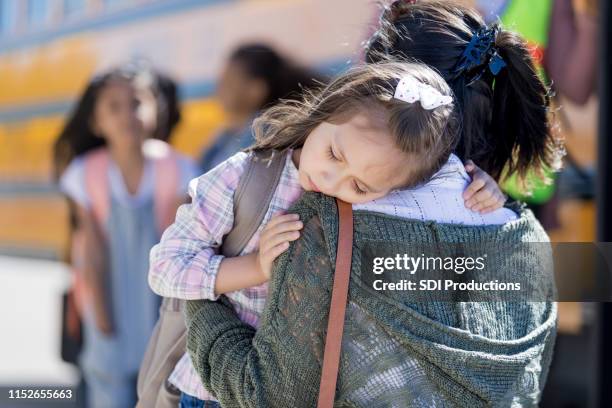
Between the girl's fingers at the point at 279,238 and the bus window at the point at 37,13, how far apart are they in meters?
2.56

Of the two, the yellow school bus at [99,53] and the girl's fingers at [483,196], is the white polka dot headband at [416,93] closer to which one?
the girl's fingers at [483,196]

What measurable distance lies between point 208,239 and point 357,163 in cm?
31

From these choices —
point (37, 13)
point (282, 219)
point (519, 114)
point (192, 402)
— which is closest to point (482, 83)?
point (519, 114)

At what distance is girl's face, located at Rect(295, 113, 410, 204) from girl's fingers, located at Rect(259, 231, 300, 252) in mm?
83

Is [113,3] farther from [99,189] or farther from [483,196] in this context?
[483,196]

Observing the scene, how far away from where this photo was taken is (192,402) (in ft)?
5.04

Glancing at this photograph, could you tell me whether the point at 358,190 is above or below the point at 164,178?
above

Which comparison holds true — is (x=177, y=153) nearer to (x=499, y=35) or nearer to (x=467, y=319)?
(x=499, y=35)

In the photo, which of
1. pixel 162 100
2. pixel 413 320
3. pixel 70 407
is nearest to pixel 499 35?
pixel 413 320

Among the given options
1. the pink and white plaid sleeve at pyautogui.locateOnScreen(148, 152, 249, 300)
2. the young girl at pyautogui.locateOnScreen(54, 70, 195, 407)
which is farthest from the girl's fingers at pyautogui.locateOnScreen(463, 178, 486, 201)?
the young girl at pyautogui.locateOnScreen(54, 70, 195, 407)

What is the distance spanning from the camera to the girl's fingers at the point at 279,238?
1.27m

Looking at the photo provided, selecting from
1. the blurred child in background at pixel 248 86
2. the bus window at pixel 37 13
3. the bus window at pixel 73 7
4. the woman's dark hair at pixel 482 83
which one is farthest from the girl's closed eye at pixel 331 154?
the bus window at pixel 37 13

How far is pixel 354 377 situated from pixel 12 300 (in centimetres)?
292

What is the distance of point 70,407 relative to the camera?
201cm
